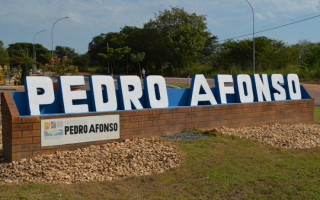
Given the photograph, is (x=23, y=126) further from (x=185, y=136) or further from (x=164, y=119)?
(x=185, y=136)

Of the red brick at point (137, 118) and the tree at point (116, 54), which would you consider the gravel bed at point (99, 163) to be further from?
the tree at point (116, 54)

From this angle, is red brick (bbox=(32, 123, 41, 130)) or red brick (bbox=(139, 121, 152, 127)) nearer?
red brick (bbox=(32, 123, 41, 130))

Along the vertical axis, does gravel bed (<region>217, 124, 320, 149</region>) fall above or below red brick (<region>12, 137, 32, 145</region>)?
below

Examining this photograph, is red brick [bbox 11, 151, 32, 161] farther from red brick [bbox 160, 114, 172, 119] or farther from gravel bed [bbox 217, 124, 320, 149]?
gravel bed [bbox 217, 124, 320, 149]

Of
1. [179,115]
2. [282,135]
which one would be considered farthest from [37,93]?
Answer: [282,135]

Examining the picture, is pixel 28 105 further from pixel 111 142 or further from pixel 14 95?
pixel 111 142

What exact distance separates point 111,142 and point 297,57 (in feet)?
141

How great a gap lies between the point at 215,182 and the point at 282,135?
13.5ft

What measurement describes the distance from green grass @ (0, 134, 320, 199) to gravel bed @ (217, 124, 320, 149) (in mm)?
899

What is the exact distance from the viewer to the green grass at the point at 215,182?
479 centimetres

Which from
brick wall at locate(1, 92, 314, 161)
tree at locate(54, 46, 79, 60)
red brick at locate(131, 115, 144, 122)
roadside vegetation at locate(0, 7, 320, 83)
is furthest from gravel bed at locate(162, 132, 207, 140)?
tree at locate(54, 46, 79, 60)

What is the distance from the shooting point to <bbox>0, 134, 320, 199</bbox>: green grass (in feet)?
15.7

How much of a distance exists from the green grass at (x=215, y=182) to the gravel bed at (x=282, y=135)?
90 cm

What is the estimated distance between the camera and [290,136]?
8656mm
